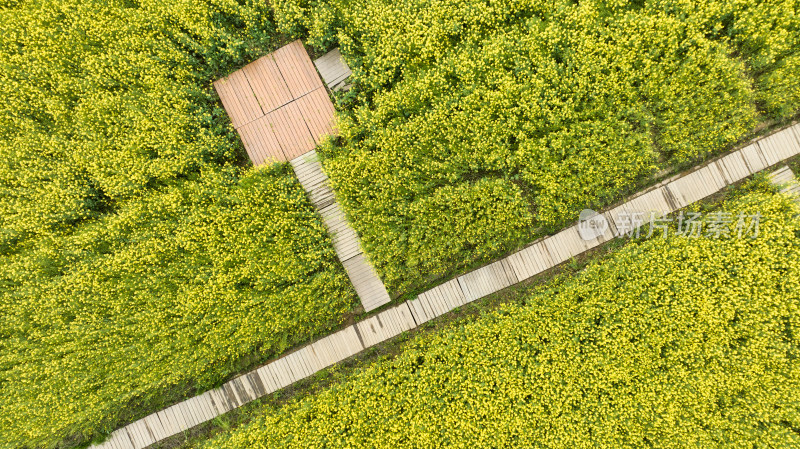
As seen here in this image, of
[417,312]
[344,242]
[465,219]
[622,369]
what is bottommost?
[622,369]

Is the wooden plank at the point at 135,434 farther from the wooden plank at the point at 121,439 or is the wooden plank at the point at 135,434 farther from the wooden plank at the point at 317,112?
the wooden plank at the point at 317,112

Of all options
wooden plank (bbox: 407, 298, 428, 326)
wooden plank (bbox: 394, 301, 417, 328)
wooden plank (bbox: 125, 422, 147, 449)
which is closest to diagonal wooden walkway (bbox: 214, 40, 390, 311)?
wooden plank (bbox: 394, 301, 417, 328)

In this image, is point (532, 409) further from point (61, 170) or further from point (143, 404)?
point (61, 170)

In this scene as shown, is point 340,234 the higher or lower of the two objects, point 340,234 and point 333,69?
the lower

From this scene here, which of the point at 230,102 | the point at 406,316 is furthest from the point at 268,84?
the point at 406,316

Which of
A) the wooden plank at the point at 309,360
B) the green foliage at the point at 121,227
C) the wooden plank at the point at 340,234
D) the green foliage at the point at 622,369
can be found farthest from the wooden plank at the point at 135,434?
the wooden plank at the point at 340,234

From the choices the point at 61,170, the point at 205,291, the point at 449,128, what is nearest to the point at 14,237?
the point at 61,170

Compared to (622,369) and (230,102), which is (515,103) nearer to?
(622,369)
